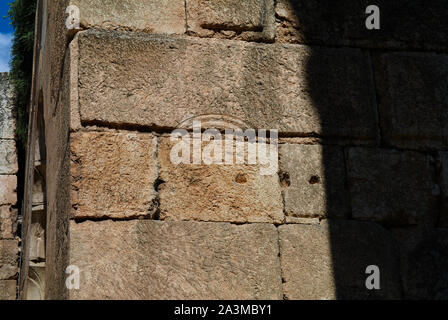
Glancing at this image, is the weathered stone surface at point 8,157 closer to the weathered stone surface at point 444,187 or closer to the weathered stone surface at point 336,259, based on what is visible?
the weathered stone surface at point 336,259

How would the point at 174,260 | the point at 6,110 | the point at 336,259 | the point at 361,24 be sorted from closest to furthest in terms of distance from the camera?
1. the point at 174,260
2. the point at 336,259
3. the point at 361,24
4. the point at 6,110

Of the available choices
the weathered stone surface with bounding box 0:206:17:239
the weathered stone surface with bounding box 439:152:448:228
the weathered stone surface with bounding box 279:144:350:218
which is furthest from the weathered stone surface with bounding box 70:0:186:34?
the weathered stone surface with bounding box 0:206:17:239

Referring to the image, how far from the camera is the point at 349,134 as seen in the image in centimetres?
373

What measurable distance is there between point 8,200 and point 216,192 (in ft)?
23.2

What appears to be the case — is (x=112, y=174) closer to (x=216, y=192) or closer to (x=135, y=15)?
(x=216, y=192)

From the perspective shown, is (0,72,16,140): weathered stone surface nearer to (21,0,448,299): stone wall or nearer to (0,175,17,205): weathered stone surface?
(0,175,17,205): weathered stone surface

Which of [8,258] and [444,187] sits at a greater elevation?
[444,187]

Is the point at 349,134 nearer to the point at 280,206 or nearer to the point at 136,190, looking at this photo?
the point at 280,206

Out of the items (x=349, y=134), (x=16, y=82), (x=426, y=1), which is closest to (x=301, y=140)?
(x=349, y=134)

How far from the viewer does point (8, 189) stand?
386 inches

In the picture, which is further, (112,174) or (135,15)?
(135,15)

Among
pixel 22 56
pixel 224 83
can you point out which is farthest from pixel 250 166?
pixel 22 56

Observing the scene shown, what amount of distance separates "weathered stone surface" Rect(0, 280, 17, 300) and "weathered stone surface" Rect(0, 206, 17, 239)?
67 centimetres

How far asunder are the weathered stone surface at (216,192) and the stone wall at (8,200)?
22.3 feet
